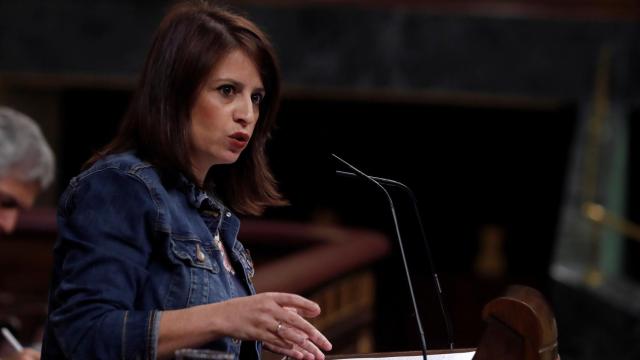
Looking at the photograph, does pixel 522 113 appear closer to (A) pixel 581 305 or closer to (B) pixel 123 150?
(A) pixel 581 305

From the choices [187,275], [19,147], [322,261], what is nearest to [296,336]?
[187,275]

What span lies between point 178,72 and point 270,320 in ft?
1.15

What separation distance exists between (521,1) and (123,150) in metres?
5.35

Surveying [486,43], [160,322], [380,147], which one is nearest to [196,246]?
[160,322]

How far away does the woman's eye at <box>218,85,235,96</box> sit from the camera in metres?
1.53

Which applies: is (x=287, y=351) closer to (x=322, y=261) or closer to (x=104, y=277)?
(x=104, y=277)

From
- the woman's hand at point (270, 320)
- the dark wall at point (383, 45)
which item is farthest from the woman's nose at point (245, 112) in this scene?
the dark wall at point (383, 45)

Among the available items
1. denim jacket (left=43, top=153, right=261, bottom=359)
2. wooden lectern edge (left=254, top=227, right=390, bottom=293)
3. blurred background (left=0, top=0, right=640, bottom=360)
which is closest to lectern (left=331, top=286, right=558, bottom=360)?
denim jacket (left=43, top=153, right=261, bottom=359)

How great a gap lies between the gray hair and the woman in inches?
40.0

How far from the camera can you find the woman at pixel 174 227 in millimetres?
1386

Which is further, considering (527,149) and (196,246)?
(527,149)

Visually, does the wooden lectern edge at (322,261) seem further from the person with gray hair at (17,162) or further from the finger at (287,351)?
the finger at (287,351)

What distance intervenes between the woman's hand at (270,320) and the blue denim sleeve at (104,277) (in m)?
0.10

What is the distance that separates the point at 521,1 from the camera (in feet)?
21.8
